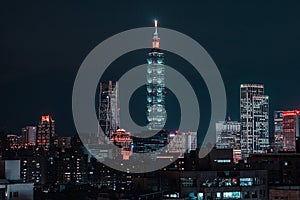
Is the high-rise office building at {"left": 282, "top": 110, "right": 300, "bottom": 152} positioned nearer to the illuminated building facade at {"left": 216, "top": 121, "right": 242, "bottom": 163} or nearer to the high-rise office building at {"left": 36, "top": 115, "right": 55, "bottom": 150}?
the illuminated building facade at {"left": 216, "top": 121, "right": 242, "bottom": 163}

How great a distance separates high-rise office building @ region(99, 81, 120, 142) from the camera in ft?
413

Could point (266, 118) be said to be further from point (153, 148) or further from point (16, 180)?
point (16, 180)

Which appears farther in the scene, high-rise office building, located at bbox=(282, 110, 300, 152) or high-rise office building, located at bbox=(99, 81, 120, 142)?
high-rise office building, located at bbox=(99, 81, 120, 142)

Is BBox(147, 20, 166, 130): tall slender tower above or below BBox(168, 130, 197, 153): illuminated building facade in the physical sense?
above

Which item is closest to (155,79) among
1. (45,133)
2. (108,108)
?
(108,108)

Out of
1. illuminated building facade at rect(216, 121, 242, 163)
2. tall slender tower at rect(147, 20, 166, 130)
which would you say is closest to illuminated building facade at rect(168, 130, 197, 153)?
illuminated building facade at rect(216, 121, 242, 163)

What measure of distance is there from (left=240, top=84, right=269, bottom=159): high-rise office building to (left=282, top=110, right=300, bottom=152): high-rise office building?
1051 centimetres

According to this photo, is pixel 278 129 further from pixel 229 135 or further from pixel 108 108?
pixel 108 108

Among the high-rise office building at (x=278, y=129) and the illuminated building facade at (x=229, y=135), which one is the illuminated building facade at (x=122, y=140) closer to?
the illuminated building facade at (x=229, y=135)

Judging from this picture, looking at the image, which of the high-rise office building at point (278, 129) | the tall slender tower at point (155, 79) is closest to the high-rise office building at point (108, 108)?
the tall slender tower at point (155, 79)

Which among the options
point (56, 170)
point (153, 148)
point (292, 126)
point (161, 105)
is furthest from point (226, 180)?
point (161, 105)

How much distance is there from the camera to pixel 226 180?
111 feet

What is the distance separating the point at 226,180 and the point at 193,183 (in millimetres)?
2016

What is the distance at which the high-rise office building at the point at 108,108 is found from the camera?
126m
